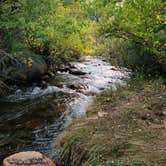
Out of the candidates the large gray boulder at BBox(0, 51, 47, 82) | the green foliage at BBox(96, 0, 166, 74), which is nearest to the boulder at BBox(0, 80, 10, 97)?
the large gray boulder at BBox(0, 51, 47, 82)

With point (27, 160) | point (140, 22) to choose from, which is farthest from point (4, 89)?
Answer: point (27, 160)

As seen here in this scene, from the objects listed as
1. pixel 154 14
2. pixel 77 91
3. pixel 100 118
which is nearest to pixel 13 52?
pixel 77 91

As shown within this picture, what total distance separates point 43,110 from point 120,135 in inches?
209

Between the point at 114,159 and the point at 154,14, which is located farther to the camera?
the point at 154,14

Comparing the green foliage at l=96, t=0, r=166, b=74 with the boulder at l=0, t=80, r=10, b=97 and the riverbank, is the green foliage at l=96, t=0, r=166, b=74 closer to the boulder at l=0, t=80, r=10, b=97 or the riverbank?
the riverbank

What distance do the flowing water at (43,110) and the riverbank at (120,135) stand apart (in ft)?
3.11

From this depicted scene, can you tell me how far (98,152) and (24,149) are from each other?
8.57ft

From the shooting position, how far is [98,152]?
6098mm

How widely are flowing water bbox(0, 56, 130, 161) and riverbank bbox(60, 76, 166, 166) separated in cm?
95

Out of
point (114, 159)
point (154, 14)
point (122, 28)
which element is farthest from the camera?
point (122, 28)

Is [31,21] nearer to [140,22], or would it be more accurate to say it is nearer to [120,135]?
[140,22]

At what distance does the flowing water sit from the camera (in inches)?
338

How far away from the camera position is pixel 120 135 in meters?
6.62

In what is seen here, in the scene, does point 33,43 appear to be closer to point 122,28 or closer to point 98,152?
point 122,28
